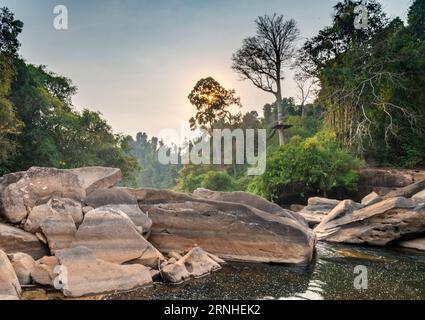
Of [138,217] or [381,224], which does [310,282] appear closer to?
[138,217]

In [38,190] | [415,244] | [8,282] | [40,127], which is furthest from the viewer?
[40,127]

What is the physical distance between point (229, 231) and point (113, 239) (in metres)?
2.99

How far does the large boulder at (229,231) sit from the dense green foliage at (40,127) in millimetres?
12814

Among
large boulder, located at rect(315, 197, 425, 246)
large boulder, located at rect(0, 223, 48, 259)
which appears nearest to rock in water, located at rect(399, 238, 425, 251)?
large boulder, located at rect(315, 197, 425, 246)

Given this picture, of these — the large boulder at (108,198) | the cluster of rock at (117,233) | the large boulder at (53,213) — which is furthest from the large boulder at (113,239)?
the large boulder at (108,198)

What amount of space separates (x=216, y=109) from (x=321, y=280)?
30.8m

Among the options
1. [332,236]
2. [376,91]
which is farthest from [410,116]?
[332,236]

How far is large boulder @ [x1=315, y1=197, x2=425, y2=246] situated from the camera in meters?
10.3

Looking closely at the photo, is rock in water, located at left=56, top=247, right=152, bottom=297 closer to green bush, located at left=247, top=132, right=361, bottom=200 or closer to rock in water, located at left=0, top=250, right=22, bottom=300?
rock in water, located at left=0, top=250, right=22, bottom=300

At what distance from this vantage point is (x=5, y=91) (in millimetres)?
18172

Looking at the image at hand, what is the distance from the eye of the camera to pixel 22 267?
636cm

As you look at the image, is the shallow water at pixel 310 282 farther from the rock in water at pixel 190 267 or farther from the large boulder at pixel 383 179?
the large boulder at pixel 383 179

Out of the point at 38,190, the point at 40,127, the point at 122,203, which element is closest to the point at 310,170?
the point at 122,203

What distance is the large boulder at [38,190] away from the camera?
8102mm
